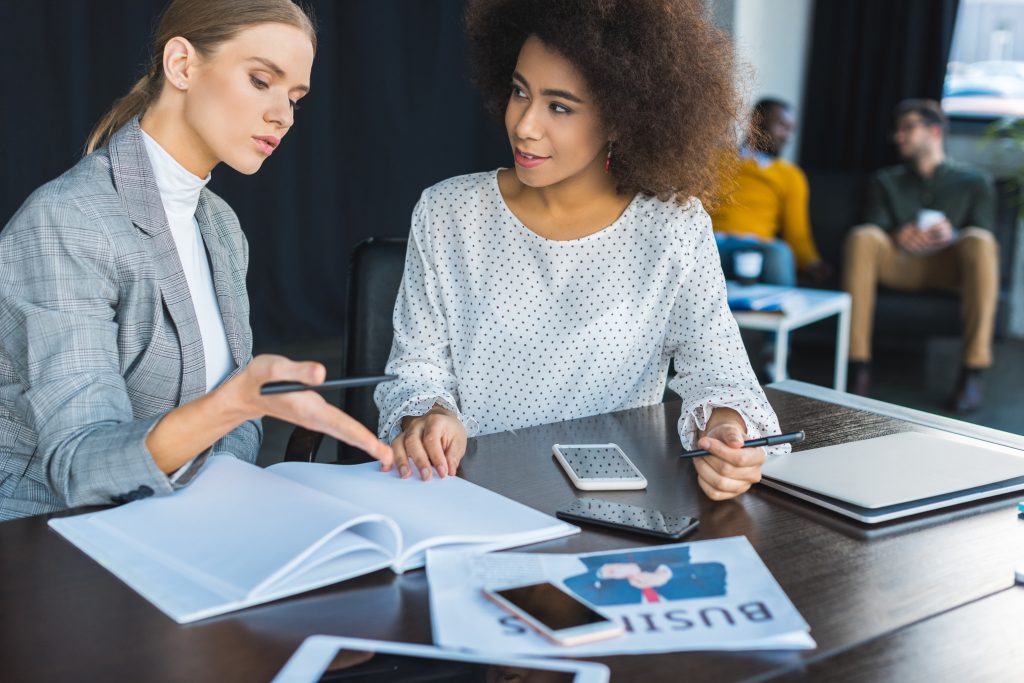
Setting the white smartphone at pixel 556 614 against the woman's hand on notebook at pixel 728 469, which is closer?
the white smartphone at pixel 556 614

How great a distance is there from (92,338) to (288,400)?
336 mm

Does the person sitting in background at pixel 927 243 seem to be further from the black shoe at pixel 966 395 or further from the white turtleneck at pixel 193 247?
the white turtleneck at pixel 193 247

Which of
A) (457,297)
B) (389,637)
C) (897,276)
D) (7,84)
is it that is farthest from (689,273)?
(897,276)

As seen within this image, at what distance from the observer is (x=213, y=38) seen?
1.47 meters

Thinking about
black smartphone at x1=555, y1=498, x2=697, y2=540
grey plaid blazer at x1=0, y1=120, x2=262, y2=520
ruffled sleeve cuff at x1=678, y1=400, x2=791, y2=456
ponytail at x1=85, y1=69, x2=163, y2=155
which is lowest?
ruffled sleeve cuff at x1=678, y1=400, x2=791, y2=456

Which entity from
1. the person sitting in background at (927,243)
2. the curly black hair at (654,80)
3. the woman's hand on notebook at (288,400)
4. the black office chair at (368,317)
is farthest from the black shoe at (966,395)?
the woman's hand on notebook at (288,400)

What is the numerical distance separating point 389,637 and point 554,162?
3.22ft

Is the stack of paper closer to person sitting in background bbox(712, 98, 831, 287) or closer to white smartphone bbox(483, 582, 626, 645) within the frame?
white smartphone bbox(483, 582, 626, 645)

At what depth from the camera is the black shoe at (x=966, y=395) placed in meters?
4.48

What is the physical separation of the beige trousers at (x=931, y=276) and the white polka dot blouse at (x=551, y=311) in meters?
3.35

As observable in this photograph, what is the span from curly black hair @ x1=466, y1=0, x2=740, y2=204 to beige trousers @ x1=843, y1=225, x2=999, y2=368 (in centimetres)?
331

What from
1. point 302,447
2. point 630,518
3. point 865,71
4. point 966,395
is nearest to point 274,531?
point 630,518

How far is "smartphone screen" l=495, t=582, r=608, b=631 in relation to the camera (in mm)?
839

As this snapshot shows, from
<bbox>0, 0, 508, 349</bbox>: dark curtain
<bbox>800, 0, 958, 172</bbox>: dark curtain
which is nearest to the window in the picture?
<bbox>800, 0, 958, 172</bbox>: dark curtain
